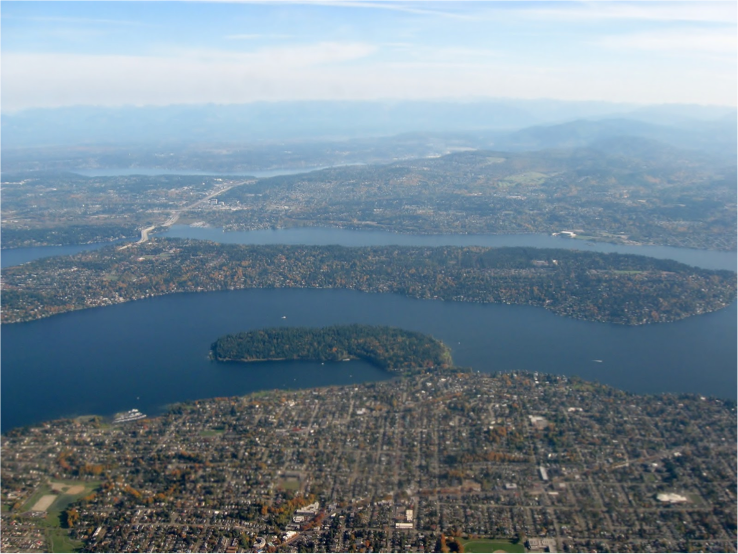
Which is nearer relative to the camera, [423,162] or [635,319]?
[635,319]

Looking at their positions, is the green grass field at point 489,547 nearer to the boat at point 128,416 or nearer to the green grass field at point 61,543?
the green grass field at point 61,543

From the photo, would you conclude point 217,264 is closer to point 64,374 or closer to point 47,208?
point 64,374

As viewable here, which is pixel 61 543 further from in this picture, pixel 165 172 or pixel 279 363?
pixel 165 172

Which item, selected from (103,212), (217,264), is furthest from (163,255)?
(103,212)

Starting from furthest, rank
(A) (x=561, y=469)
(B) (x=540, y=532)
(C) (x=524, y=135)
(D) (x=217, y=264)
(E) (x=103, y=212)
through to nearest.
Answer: (C) (x=524, y=135), (E) (x=103, y=212), (D) (x=217, y=264), (A) (x=561, y=469), (B) (x=540, y=532)

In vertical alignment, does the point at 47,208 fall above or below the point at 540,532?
above

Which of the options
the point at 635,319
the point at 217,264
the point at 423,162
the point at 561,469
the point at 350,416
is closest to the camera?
the point at 561,469

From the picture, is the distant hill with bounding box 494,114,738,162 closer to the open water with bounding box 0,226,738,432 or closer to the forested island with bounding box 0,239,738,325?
the forested island with bounding box 0,239,738,325
